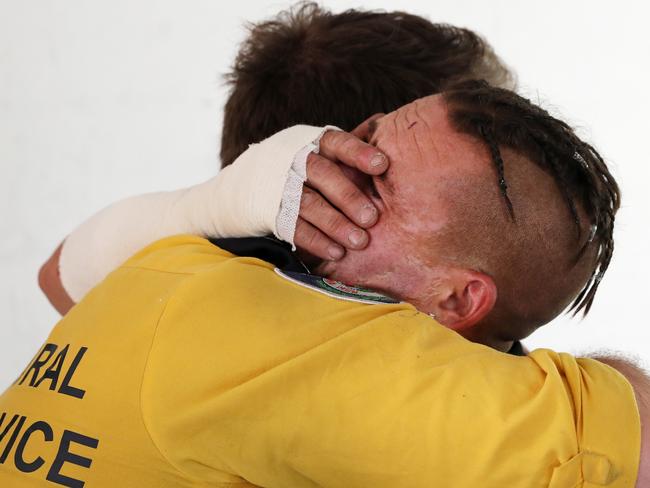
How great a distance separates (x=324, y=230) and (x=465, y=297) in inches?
6.9

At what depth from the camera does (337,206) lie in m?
1.07

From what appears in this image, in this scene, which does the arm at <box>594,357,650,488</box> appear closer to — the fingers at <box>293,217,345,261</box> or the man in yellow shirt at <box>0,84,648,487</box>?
the man in yellow shirt at <box>0,84,648,487</box>

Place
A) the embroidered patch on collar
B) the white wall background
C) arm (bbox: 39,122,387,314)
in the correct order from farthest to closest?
1. the white wall background
2. arm (bbox: 39,122,387,314)
3. the embroidered patch on collar

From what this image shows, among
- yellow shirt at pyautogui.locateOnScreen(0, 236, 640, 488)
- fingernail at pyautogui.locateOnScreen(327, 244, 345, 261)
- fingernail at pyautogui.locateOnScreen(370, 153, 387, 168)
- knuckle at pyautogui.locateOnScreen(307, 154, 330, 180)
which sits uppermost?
fingernail at pyautogui.locateOnScreen(370, 153, 387, 168)

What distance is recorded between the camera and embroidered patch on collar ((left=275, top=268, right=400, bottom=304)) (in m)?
0.96

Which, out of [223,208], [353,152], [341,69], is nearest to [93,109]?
[341,69]

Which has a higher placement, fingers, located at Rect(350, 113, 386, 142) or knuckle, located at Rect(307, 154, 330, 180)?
fingers, located at Rect(350, 113, 386, 142)

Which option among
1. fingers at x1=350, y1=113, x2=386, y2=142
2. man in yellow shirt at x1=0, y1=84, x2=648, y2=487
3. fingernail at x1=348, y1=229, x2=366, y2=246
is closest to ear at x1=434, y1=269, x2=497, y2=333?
man in yellow shirt at x1=0, y1=84, x2=648, y2=487

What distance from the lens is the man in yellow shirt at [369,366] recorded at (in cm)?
83

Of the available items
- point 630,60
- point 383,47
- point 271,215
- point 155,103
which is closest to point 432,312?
point 271,215

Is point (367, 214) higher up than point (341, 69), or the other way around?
point (341, 69)

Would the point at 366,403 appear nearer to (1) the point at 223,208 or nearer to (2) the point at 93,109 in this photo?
(1) the point at 223,208

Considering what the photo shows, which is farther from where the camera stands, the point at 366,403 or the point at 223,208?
the point at 223,208

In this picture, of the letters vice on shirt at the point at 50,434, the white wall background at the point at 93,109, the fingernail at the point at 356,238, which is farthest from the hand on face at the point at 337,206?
the white wall background at the point at 93,109
